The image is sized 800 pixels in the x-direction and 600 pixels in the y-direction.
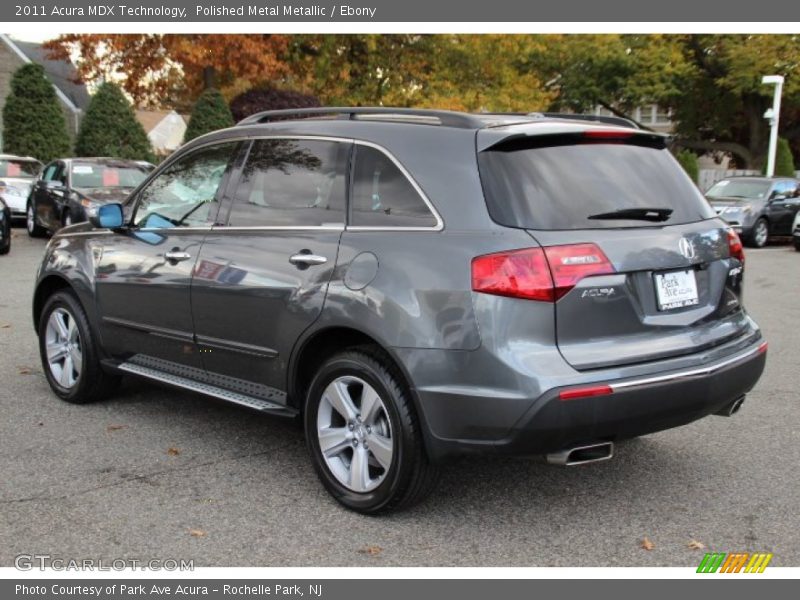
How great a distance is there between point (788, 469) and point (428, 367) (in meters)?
2.28

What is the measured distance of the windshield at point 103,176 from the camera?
15781 mm

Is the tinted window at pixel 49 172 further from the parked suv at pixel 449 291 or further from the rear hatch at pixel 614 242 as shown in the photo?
the rear hatch at pixel 614 242

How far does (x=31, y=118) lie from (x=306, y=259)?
2482 centimetres

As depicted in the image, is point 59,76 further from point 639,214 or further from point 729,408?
point 729,408

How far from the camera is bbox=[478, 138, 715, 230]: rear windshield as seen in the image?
3.62 metres

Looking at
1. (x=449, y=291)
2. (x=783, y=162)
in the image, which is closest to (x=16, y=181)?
(x=449, y=291)

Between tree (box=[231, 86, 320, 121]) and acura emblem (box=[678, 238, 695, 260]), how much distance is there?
21.1 m

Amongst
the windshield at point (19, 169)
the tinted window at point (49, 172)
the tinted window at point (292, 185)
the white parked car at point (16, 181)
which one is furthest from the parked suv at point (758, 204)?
the tinted window at point (292, 185)

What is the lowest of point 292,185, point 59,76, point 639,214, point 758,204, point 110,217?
point 758,204

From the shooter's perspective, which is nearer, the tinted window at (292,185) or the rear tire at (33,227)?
the tinted window at (292,185)

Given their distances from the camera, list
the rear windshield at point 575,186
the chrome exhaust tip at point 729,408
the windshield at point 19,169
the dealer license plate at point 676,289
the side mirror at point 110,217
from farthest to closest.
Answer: the windshield at point 19,169
the side mirror at point 110,217
the chrome exhaust tip at point 729,408
the dealer license plate at point 676,289
the rear windshield at point 575,186

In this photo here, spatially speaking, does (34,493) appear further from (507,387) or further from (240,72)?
(240,72)

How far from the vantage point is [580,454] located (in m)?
3.58

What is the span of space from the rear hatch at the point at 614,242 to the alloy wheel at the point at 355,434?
3.03 feet
